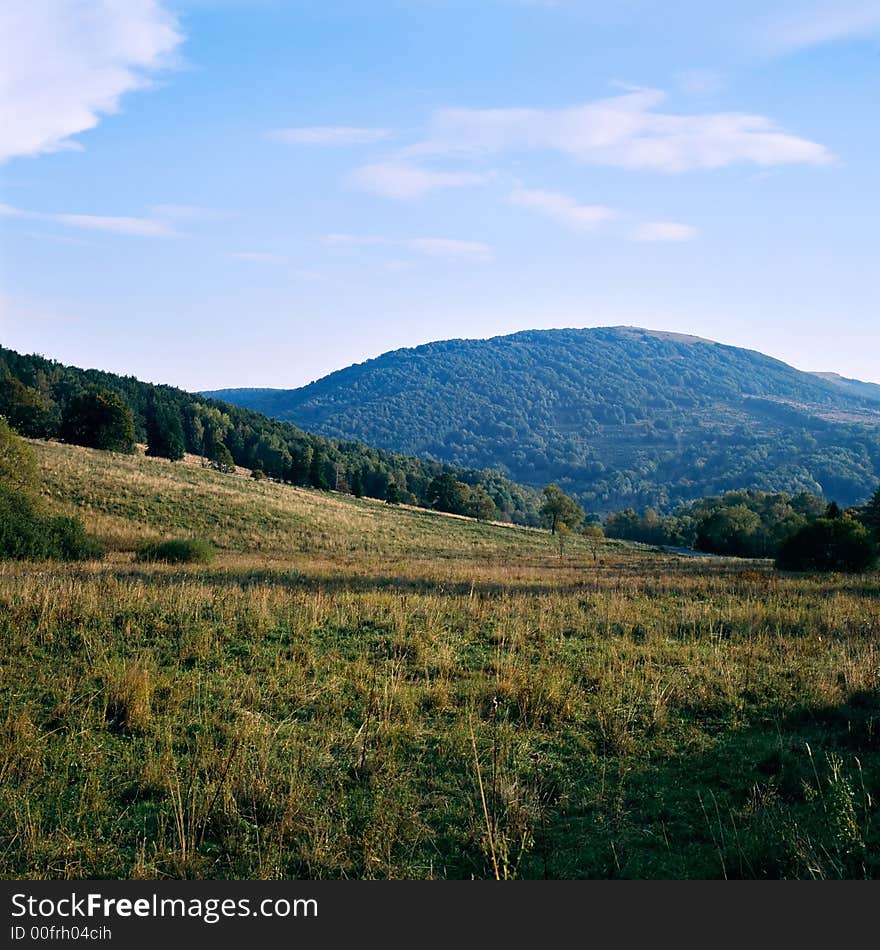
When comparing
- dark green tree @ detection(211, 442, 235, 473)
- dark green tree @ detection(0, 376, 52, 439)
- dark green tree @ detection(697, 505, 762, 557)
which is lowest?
dark green tree @ detection(697, 505, 762, 557)

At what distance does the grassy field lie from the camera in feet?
14.5

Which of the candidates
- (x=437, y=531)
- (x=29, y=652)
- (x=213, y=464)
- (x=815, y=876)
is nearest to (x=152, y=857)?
(x=815, y=876)

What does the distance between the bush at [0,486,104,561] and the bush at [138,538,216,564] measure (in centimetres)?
175

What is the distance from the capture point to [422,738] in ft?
20.4

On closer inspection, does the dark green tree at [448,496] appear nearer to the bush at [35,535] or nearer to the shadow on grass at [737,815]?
the bush at [35,535]

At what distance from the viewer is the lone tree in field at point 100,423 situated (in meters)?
66.8

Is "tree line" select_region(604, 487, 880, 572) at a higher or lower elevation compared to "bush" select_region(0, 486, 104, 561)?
lower

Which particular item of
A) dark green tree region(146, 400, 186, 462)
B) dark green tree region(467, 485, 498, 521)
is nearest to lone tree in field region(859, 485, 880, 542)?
dark green tree region(467, 485, 498, 521)

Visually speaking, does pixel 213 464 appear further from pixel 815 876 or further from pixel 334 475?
pixel 815 876

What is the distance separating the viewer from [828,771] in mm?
5613

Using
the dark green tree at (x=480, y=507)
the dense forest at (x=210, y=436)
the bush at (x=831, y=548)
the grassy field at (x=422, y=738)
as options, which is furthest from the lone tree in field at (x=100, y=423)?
the grassy field at (x=422, y=738)

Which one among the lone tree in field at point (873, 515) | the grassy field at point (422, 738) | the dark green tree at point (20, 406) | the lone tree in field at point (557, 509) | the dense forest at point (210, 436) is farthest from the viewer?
the lone tree in field at point (557, 509)

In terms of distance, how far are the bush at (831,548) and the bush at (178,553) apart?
88.1 feet

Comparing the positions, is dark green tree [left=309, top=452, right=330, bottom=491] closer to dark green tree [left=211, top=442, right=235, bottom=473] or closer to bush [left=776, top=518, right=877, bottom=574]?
dark green tree [left=211, top=442, right=235, bottom=473]
